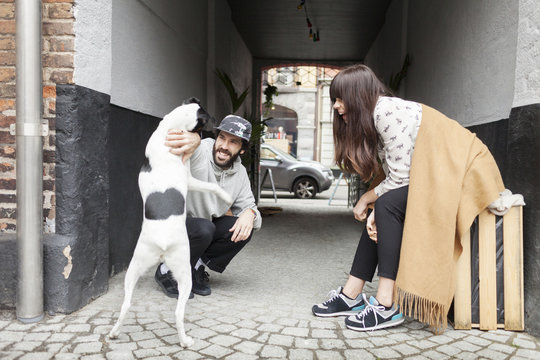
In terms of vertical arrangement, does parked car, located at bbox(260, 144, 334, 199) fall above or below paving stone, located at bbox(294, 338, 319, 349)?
above

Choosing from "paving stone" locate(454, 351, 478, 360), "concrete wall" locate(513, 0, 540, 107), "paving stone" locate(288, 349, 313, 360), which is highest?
"concrete wall" locate(513, 0, 540, 107)

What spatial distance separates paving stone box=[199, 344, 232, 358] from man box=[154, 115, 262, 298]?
2.49 ft

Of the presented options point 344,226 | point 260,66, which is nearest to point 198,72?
point 344,226

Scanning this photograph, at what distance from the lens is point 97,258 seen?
300 cm

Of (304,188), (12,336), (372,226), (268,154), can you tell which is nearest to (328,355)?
(372,226)

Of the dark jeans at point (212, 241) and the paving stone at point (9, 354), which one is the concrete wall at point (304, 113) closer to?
the dark jeans at point (212, 241)

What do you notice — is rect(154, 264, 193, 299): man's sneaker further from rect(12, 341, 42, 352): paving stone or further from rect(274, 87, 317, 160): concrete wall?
rect(274, 87, 317, 160): concrete wall

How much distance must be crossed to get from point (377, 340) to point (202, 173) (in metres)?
1.53

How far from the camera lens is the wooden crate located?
104 inches

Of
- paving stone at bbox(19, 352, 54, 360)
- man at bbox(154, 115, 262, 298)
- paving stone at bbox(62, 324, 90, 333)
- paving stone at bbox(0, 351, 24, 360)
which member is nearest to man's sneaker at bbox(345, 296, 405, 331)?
man at bbox(154, 115, 262, 298)

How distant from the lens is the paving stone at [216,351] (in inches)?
89.8

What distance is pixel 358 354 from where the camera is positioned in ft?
7.66

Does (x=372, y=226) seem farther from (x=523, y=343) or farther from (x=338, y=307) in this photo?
(x=523, y=343)

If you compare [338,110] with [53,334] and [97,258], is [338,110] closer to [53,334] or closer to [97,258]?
[97,258]
